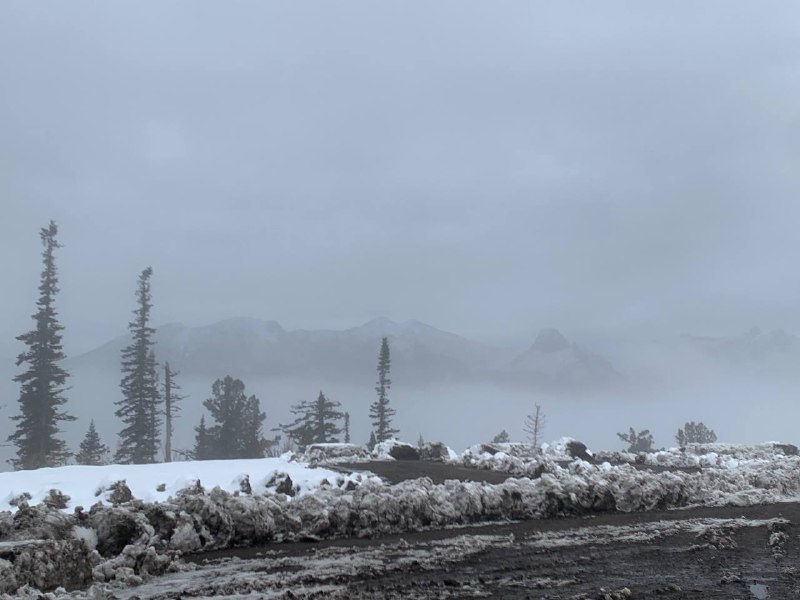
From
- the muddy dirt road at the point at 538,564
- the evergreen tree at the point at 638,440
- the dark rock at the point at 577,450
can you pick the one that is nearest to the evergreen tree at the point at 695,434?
the evergreen tree at the point at 638,440

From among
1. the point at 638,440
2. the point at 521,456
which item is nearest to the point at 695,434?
the point at 638,440

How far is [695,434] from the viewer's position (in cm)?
7931

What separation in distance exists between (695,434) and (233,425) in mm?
53546

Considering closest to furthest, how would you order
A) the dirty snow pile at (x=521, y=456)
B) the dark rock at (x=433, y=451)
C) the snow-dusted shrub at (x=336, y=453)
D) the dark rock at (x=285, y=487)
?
the dark rock at (x=285, y=487) < the dirty snow pile at (x=521, y=456) < the snow-dusted shrub at (x=336, y=453) < the dark rock at (x=433, y=451)

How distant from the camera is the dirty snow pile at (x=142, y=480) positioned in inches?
592

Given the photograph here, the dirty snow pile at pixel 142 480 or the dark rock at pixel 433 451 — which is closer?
the dirty snow pile at pixel 142 480

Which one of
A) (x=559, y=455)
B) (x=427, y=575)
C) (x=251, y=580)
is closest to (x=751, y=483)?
(x=559, y=455)

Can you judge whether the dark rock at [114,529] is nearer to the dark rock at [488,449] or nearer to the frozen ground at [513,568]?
the frozen ground at [513,568]

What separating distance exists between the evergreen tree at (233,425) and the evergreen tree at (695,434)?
49.6 m

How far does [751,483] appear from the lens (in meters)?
27.5

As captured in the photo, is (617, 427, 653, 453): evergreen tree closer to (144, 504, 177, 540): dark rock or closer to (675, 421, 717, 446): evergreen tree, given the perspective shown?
(675, 421, 717, 446): evergreen tree

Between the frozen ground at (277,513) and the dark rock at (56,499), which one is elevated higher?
the dark rock at (56,499)

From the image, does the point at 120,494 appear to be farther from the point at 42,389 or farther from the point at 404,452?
the point at 42,389

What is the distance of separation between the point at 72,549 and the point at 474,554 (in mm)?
6485
